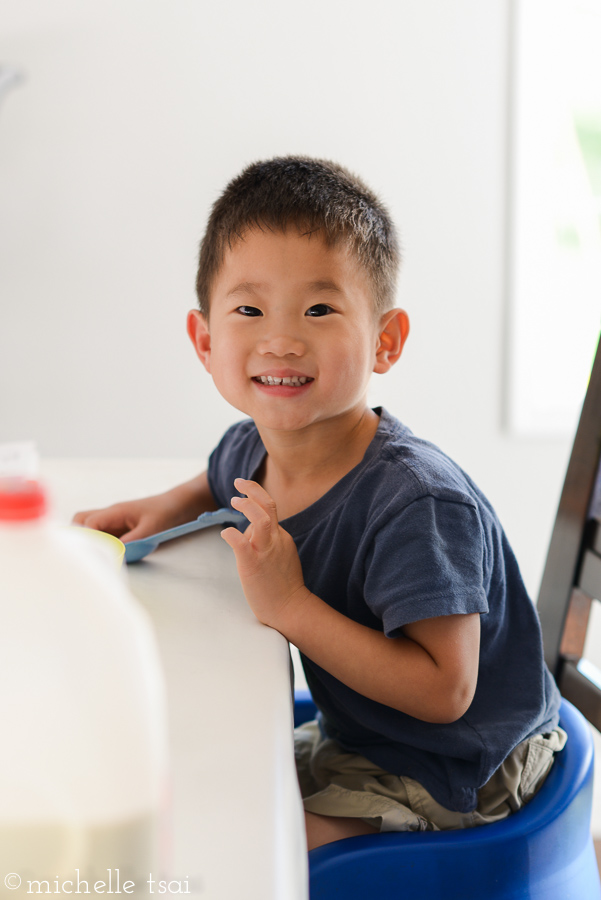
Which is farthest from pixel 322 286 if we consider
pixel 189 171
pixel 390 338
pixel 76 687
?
pixel 189 171

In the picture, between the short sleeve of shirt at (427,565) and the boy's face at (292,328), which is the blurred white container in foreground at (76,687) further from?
the boy's face at (292,328)

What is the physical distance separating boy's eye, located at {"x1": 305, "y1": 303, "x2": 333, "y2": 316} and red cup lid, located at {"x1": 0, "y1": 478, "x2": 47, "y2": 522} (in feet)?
1.67

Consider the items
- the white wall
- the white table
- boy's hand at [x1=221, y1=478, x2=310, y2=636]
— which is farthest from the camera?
the white wall

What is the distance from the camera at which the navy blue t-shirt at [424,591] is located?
621 mm

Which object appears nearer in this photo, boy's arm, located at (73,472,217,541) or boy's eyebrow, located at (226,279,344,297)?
boy's eyebrow, located at (226,279,344,297)

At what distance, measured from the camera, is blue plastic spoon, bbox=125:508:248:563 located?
0.73m

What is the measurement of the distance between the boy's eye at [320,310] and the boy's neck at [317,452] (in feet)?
0.37

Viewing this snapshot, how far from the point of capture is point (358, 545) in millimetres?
714

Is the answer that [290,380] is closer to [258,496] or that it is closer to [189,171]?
[258,496]

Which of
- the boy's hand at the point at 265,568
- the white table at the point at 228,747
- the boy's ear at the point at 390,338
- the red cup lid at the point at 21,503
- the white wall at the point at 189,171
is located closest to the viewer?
the red cup lid at the point at 21,503

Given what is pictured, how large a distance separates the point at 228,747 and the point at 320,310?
0.41m

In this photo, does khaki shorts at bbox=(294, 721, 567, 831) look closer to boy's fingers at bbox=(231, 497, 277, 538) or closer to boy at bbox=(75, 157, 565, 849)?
boy at bbox=(75, 157, 565, 849)

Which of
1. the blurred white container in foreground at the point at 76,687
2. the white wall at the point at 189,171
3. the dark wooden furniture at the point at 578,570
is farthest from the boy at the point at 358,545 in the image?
the white wall at the point at 189,171

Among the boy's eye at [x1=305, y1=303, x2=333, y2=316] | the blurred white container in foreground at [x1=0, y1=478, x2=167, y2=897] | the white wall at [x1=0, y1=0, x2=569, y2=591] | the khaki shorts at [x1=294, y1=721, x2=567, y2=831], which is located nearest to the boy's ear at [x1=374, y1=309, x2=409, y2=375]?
the boy's eye at [x1=305, y1=303, x2=333, y2=316]
